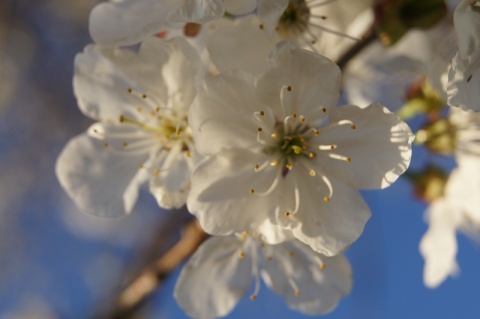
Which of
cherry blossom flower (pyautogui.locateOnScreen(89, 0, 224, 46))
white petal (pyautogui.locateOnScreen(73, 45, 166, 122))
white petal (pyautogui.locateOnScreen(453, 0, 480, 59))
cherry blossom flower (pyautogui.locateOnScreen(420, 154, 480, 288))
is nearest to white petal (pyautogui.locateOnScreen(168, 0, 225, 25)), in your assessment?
cherry blossom flower (pyautogui.locateOnScreen(89, 0, 224, 46))

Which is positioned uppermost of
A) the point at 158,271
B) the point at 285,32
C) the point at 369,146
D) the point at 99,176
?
the point at 285,32

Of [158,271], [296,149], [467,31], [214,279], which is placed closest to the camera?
[467,31]

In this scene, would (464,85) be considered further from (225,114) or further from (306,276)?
(306,276)

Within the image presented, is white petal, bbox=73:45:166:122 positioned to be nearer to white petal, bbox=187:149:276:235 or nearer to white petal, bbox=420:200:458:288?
white petal, bbox=187:149:276:235

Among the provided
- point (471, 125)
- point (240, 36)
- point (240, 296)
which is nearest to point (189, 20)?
point (240, 36)

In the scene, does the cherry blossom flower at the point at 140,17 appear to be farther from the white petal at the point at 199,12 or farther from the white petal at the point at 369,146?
the white petal at the point at 369,146

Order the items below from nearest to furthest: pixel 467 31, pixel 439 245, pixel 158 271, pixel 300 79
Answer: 1. pixel 467 31
2. pixel 300 79
3. pixel 158 271
4. pixel 439 245

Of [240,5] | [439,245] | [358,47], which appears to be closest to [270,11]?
[240,5]
